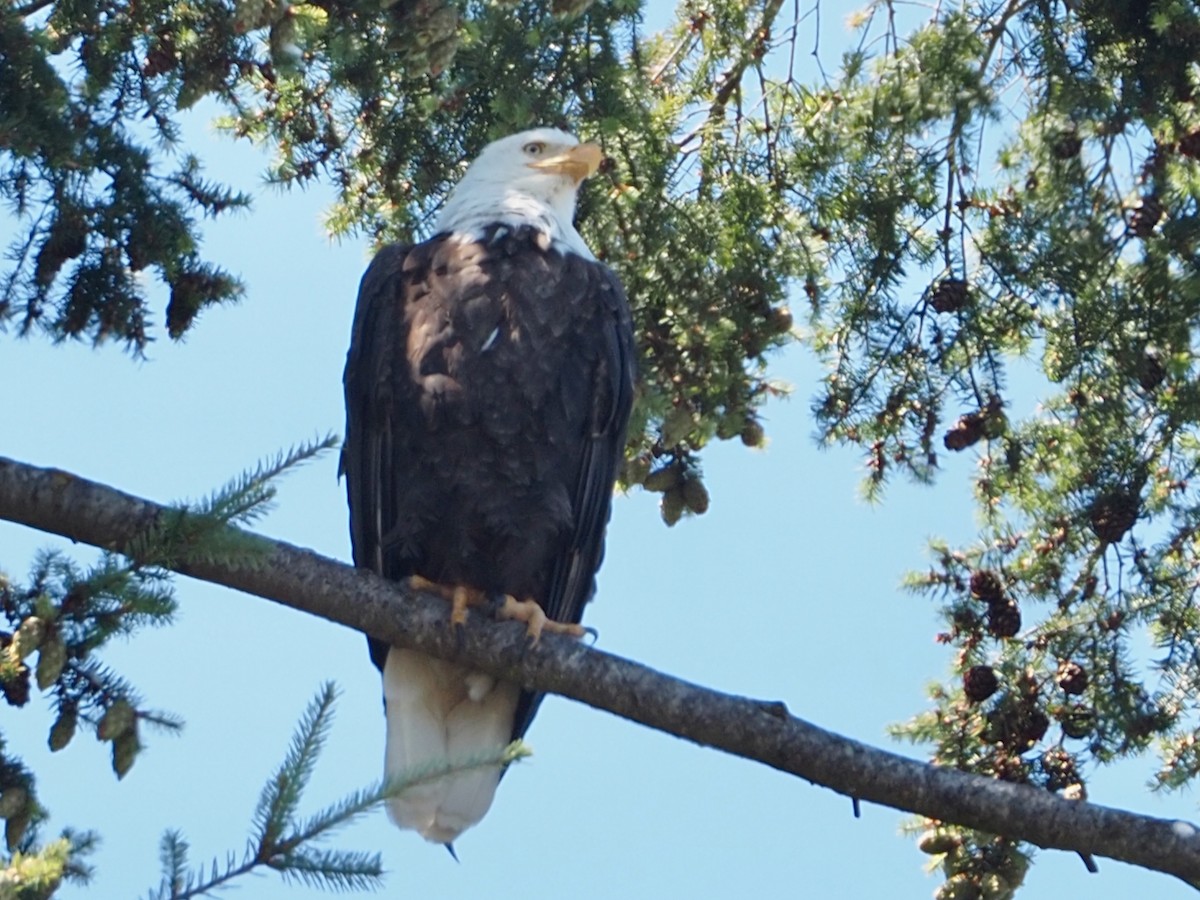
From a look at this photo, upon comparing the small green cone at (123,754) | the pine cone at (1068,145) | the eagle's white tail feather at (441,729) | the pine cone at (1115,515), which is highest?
the pine cone at (1068,145)

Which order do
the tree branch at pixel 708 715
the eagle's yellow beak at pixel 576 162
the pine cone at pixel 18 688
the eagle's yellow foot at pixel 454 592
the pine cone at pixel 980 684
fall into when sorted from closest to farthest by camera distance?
the pine cone at pixel 18 688 < the tree branch at pixel 708 715 < the eagle's yellow foot at pixel 454 592 < the pine cone at pixel 980 684 < the eagle's yellow beak at pixel 576 162

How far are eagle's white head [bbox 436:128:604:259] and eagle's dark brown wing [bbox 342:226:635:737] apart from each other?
181 mm

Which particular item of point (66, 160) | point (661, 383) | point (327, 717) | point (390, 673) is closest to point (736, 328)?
point (661, 383)

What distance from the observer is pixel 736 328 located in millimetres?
4562

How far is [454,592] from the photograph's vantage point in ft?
12.5

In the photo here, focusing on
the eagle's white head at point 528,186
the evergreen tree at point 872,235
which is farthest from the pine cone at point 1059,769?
the eagle's white head at point 528,186

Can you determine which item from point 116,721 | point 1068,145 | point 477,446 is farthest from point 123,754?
point 1068,145

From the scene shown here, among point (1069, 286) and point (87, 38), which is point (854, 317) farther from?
point (87, 38)

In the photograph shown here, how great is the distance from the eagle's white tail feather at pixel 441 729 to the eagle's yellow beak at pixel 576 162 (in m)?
1.40

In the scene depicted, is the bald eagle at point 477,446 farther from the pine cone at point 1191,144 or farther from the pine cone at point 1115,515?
the pine cone at point 1191,144

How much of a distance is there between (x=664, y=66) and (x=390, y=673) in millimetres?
1965

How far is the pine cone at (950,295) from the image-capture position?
4.59 meters

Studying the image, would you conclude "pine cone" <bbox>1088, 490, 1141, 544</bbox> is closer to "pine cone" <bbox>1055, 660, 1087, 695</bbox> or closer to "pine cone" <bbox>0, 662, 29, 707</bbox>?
"pine cone" <bbox>1055, 660, 1087, 695</bbox>

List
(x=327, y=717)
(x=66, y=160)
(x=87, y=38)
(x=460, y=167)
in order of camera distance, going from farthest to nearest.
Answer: (x=460, y=167), (x=87, y=38), (x=66, y=160), (x=327, y=717)
